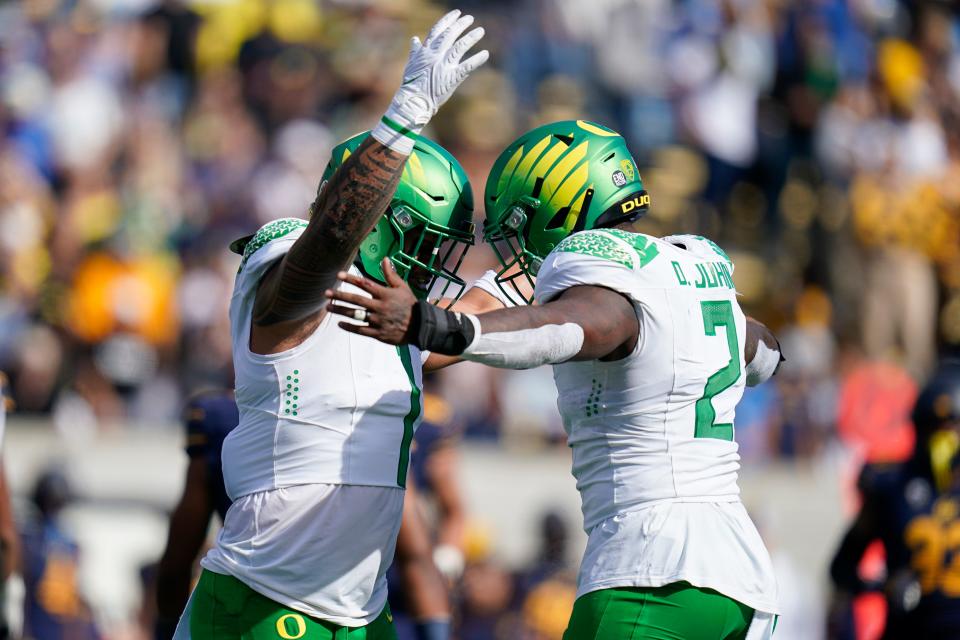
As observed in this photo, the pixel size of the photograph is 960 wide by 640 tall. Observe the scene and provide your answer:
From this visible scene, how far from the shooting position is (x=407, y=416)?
4477 mm

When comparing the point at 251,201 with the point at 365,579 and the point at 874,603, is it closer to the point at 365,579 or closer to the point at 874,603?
the point at 874,603

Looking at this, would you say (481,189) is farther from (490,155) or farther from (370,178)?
(370,178)

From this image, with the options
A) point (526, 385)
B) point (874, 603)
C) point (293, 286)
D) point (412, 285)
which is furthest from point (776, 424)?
point (293, 286)

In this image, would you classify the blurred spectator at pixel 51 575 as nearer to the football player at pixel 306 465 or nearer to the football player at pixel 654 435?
the football player at pixel 306 465

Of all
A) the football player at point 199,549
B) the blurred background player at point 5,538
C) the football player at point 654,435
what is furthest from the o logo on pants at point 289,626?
the blurred background player at point 5,538

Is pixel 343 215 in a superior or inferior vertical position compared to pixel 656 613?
superior

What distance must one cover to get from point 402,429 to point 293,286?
71 cm

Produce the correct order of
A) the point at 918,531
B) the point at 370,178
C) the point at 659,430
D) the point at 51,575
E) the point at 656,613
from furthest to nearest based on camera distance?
the point at 51,575 → the point at 918,531 → the point at 659,430 → the point at 656,613 → the point at 370,178

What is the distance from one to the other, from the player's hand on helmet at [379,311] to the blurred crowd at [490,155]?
7.88 m

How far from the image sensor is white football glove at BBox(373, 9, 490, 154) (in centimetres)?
389

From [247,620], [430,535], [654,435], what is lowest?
[430,535]

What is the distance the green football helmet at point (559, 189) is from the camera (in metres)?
4.55

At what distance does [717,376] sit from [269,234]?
127 cm

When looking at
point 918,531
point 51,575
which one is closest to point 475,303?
point 918,531
